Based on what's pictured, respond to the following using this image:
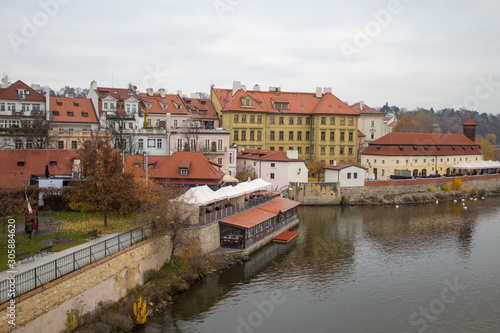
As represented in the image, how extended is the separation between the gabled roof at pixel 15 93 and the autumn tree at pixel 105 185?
87.6 ft

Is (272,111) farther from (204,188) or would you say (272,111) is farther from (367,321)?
(367,321)

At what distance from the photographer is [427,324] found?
62.8 ft

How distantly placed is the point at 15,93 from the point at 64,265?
A: 122ft

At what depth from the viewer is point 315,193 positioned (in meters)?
49.5

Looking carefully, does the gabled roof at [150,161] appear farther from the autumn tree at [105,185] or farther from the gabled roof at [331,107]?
the gabled roof at [331,107]

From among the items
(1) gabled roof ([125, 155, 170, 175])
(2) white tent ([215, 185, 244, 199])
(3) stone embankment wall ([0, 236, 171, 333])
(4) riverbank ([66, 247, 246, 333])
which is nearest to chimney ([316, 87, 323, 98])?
(1) gabled roof ([125, 155, 170, 175])

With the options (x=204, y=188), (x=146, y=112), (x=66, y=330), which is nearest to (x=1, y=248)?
(x=66, y=330)

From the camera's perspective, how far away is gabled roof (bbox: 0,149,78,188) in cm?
3125

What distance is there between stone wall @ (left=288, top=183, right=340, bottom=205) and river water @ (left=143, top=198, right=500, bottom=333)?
12019mm

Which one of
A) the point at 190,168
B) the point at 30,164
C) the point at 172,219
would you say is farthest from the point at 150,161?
the point at 172,219

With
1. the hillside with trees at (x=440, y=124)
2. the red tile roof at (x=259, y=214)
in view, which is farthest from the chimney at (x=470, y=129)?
the red tile roof at (x=259, y=214)

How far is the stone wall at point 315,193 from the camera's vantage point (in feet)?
161

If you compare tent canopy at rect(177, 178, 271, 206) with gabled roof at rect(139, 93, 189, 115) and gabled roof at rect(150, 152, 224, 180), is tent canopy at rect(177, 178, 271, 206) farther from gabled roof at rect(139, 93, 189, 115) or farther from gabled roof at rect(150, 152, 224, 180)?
gabled roof at rect(139, 93, 189, 115)

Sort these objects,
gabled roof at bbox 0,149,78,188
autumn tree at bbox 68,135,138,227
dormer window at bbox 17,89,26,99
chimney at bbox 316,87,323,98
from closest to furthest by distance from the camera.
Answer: autumn tree at bbox 68,135,138,227
gabled roof at bbox 0,149,78,188
dormer window at bbox 17,89,26,99
chimney at bbox 316,87,323,98
